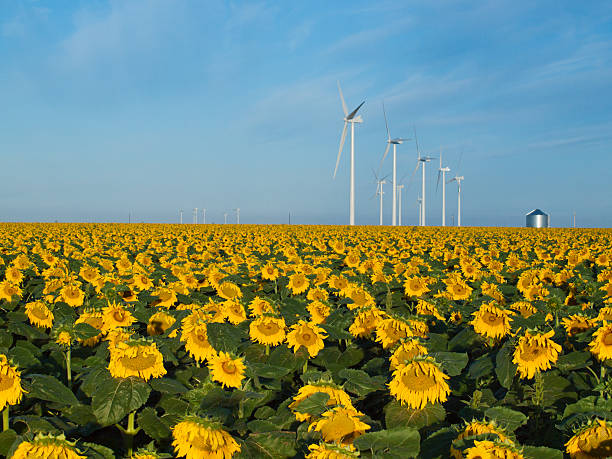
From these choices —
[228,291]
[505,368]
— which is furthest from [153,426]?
[228,291]

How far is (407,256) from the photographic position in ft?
43.6

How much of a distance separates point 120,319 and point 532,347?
4319 mm

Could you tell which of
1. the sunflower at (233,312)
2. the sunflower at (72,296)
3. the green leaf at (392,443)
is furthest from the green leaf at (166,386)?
the sunflower at (72,296)

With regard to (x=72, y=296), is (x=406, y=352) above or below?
above

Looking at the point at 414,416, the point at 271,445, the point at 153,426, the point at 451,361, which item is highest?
the point at 451,361

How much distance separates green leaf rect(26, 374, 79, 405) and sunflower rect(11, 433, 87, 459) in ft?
3.72

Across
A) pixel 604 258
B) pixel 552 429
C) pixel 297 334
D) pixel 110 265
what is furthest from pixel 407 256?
pixel 552 429

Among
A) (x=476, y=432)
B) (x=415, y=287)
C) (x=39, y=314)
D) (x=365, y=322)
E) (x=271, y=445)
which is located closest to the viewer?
(x=476, y=432)

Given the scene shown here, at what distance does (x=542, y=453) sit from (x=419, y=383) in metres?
0.89

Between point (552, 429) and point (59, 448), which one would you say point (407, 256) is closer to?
point (552, 429)

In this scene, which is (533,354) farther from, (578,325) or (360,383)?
(360,383)

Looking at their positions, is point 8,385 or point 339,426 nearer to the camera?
point 339,426

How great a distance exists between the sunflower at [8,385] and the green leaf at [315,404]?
6.58 feet

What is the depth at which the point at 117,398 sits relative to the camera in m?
3.30
